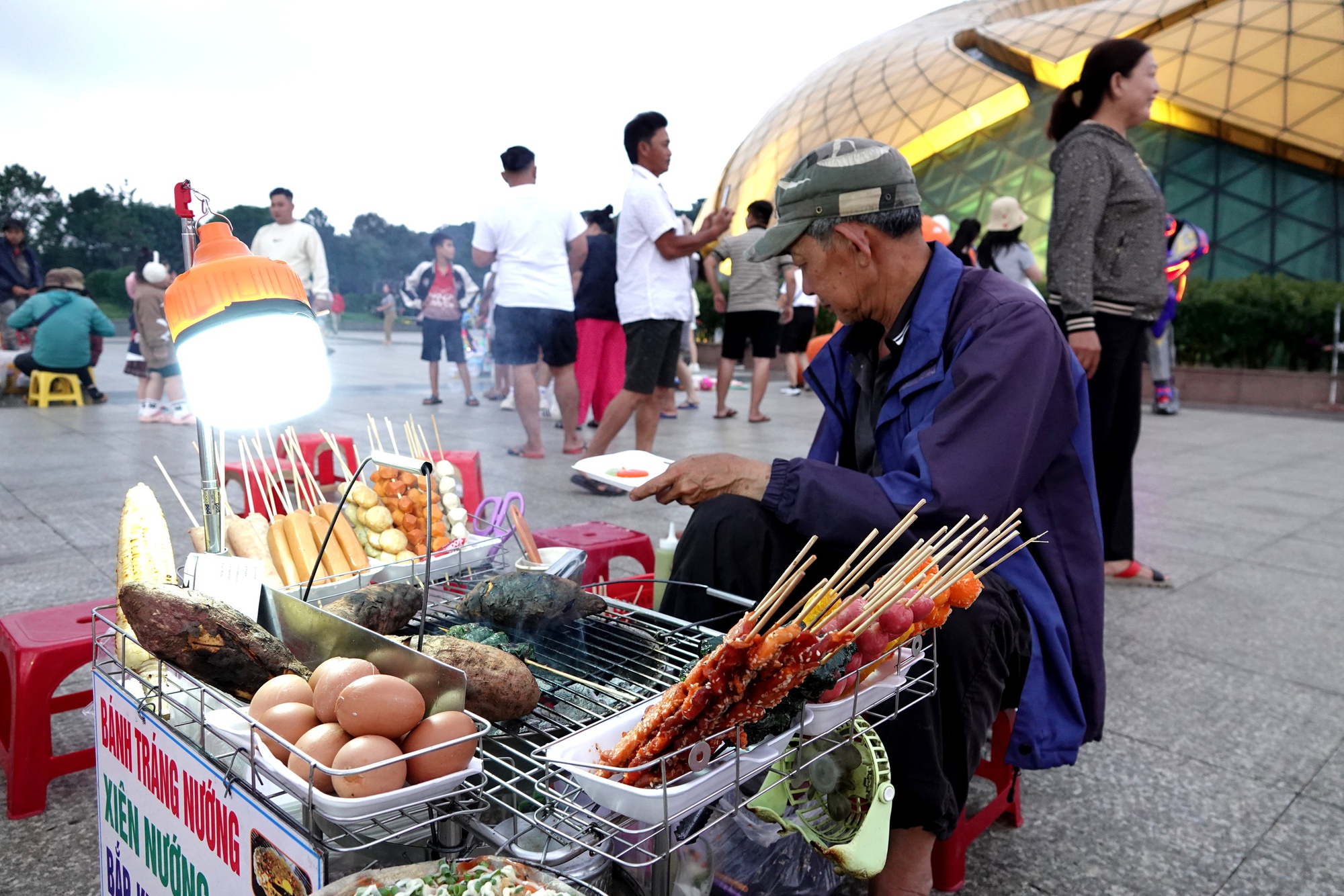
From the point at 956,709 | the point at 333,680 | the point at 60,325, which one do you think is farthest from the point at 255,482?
the point at 60,325

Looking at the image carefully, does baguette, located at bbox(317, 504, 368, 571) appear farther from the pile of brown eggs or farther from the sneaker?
the sneaker

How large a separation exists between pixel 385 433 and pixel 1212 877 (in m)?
7.25

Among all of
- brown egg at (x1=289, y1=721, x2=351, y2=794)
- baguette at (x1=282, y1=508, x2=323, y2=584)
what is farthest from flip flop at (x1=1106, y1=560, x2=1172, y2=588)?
brown egg at (x1=289, y1=721, x2=351, y2=794)

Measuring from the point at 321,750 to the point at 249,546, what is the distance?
142 cm

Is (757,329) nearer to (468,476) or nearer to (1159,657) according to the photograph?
(468,476)

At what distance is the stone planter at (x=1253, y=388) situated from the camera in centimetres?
1289

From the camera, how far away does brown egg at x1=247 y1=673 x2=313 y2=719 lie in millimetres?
1300

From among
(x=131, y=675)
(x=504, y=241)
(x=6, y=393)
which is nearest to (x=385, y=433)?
(x=504, y=241)

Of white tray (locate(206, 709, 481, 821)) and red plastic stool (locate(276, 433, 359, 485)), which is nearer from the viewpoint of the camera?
white tray (locate(206, 709, 481, 821))

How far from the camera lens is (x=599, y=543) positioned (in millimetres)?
2930

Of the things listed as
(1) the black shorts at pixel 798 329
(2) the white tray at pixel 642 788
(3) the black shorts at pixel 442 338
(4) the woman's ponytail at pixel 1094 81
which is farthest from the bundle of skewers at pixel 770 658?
(1) the black shorts at pixel 798 329

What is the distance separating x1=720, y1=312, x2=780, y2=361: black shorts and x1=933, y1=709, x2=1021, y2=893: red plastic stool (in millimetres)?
7102

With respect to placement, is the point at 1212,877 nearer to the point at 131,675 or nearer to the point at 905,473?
the point at 905,473

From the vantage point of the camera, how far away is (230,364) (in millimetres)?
1445
